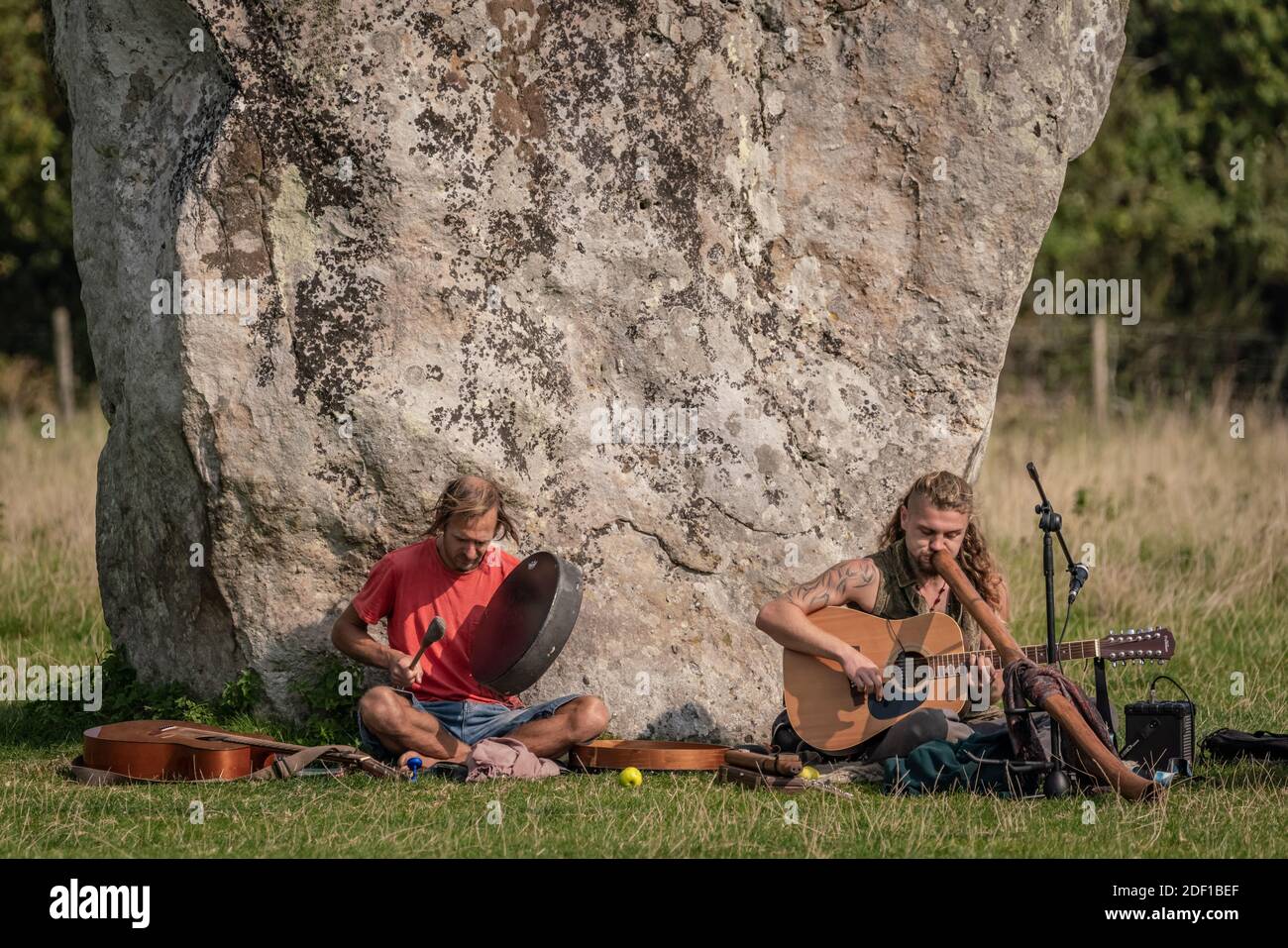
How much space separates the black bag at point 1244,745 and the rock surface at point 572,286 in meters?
1.65

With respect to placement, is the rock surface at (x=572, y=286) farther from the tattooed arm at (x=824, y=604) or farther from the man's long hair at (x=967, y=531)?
the man's long hair at (x=967, y=531)

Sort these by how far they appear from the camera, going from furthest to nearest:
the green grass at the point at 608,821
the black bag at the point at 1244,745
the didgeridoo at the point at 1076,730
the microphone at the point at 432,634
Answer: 1. the black bag at the point at 1244,745
2. the microphone at the point at 432,634
3. the didgeridoo at the point at 1076,730
4. the green grass at the point at 608,821

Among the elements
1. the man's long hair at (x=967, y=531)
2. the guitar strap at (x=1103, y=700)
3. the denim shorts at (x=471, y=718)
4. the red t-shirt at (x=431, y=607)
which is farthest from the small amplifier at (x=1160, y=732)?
the red t-shirt at (x=431, y=607)

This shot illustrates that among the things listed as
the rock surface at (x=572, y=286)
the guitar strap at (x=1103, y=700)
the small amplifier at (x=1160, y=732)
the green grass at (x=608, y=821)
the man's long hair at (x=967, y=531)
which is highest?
the rock surface at (x=572, y=286)

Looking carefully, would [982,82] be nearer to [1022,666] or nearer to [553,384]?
[553,384]

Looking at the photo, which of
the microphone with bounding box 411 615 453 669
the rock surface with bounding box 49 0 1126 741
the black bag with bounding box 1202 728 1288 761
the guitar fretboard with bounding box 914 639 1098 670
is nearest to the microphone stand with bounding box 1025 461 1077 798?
the guitar fretboard with bounding box 914 639 1098 670

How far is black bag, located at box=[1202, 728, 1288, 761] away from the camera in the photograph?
6.52 metres

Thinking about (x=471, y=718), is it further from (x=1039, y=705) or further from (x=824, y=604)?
(x=1039, y=705)

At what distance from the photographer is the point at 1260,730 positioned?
280 inches

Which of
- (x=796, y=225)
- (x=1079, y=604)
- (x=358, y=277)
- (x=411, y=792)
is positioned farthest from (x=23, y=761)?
(x=1079, y=604)

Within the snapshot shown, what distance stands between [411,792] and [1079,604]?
16.6 ft

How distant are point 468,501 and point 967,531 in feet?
6.40

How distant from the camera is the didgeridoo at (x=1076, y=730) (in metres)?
5.76

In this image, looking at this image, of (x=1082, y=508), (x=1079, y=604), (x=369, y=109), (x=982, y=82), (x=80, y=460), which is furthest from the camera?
(x=80, y=460)
